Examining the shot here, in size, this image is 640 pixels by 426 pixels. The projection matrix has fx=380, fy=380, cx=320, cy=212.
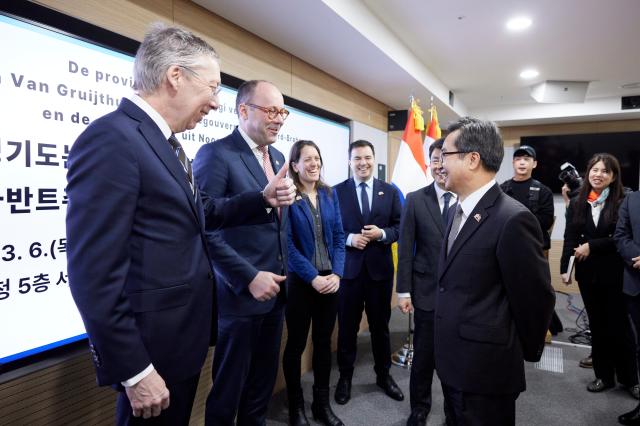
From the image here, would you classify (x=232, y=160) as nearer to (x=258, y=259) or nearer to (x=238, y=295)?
(x=258, y=259)

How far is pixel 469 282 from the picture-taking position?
1334mm

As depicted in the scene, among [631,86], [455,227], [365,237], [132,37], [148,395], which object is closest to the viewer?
[148,395]

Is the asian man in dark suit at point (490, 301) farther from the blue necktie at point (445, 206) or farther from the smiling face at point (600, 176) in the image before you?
the smiling face at point (600, 176)

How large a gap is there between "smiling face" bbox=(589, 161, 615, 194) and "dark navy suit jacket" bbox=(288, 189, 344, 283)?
1974 mm

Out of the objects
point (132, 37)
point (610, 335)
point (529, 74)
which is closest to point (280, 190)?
point (132, 37)

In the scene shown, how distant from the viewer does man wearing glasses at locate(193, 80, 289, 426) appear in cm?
147

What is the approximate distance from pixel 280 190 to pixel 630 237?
7.81 ft

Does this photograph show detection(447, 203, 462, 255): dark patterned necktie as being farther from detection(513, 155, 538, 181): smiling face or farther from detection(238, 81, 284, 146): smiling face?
detection(513, 155, 538, 181): smiling face

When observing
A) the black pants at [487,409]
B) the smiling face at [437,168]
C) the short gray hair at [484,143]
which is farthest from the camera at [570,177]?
the black pants at [487,409]

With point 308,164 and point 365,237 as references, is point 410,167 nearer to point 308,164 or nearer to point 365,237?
point 365,237

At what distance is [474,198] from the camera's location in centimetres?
142

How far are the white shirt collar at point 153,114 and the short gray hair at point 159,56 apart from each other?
34mm

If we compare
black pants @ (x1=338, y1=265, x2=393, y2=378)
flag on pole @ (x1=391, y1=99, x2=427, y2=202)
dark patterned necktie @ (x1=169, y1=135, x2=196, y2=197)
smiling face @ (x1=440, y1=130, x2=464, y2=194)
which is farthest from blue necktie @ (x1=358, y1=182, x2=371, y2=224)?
dark patterned necktie @ (x1=169, y1=135, x2=196, y2=197)

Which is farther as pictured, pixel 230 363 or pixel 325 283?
pixel 325 283
